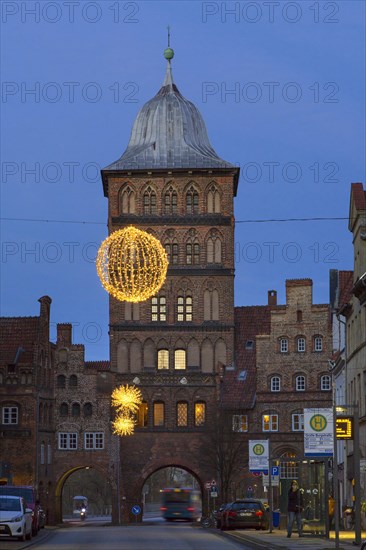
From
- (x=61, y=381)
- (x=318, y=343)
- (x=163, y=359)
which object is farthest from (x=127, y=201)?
(x=318, y=343)

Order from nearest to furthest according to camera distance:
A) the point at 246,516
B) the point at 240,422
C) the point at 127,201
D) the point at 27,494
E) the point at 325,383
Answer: the point at 27,494 < the point at 246,516 < the point at 325,383 < the point at 240,422 < the point at 127,201

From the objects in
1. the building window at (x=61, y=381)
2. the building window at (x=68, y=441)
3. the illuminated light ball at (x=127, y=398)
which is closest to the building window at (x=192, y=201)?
the illuminated light ball at (x=127, y=398)

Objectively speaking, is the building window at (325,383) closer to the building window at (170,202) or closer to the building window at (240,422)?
the building window at (240,422)

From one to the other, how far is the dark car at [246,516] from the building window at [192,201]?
46.2 m

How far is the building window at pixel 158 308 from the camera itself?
10419 centimetres

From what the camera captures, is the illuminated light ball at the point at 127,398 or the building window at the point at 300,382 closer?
the building window at the point at 300,382

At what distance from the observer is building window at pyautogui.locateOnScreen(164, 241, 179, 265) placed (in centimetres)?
10419

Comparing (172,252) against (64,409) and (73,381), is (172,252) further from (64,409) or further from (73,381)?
(64,409)

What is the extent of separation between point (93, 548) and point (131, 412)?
208 ft

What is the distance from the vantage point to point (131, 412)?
102 metres

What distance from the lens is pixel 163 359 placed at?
4053 inches

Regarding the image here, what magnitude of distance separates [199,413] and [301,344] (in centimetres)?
1052

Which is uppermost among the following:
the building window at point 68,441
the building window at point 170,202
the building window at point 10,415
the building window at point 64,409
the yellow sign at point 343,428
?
the building window at point 170,202

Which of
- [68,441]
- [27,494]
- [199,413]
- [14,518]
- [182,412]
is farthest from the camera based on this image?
[182,412]
